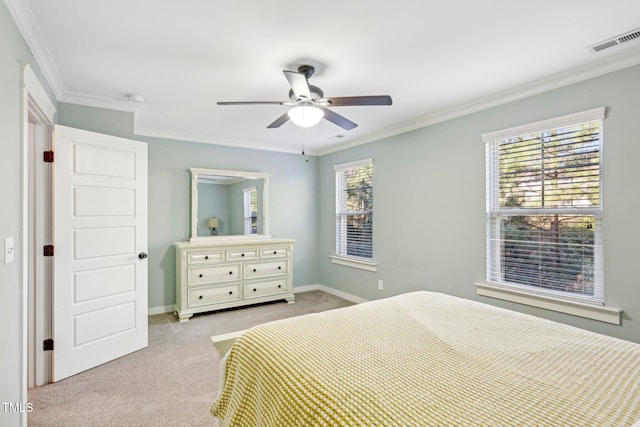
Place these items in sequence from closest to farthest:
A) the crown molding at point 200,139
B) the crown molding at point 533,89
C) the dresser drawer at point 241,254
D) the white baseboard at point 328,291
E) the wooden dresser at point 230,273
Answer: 1. the crown molding at point 533,89
2. the wooden dresser at point 230,273
3. the crown molding at point 200,139
4. the dresser drawer at point 241,254
5. the white baseboard at point 328,291

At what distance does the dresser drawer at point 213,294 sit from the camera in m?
3.88

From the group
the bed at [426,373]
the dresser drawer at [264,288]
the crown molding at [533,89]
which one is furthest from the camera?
the dresser drawer at [264,288]

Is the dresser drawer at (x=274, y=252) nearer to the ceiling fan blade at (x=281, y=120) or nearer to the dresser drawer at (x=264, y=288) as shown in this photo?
the dresser drawer at (x=264, y=288)

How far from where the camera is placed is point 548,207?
256 centimetres

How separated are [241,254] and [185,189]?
117 centimetres

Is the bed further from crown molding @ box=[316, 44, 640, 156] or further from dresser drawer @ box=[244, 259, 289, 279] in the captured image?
dresser drawer @ box=[244, 259, 289, 279]

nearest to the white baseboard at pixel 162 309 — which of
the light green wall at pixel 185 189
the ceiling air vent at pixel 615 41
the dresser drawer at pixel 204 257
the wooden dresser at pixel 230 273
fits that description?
the light green wall at pixel 185 189

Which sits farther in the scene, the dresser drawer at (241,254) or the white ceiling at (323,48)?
the dresser drawer at (241,254)

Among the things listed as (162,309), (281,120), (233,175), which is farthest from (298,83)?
(162,309)

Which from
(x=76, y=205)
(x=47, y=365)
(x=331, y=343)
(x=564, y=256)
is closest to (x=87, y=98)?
(x=76, y=205)

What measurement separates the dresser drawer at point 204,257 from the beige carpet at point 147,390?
0.84 m

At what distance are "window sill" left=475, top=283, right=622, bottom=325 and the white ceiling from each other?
5.59 ft

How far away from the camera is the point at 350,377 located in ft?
3.67

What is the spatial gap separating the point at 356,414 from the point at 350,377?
204 millimetres
